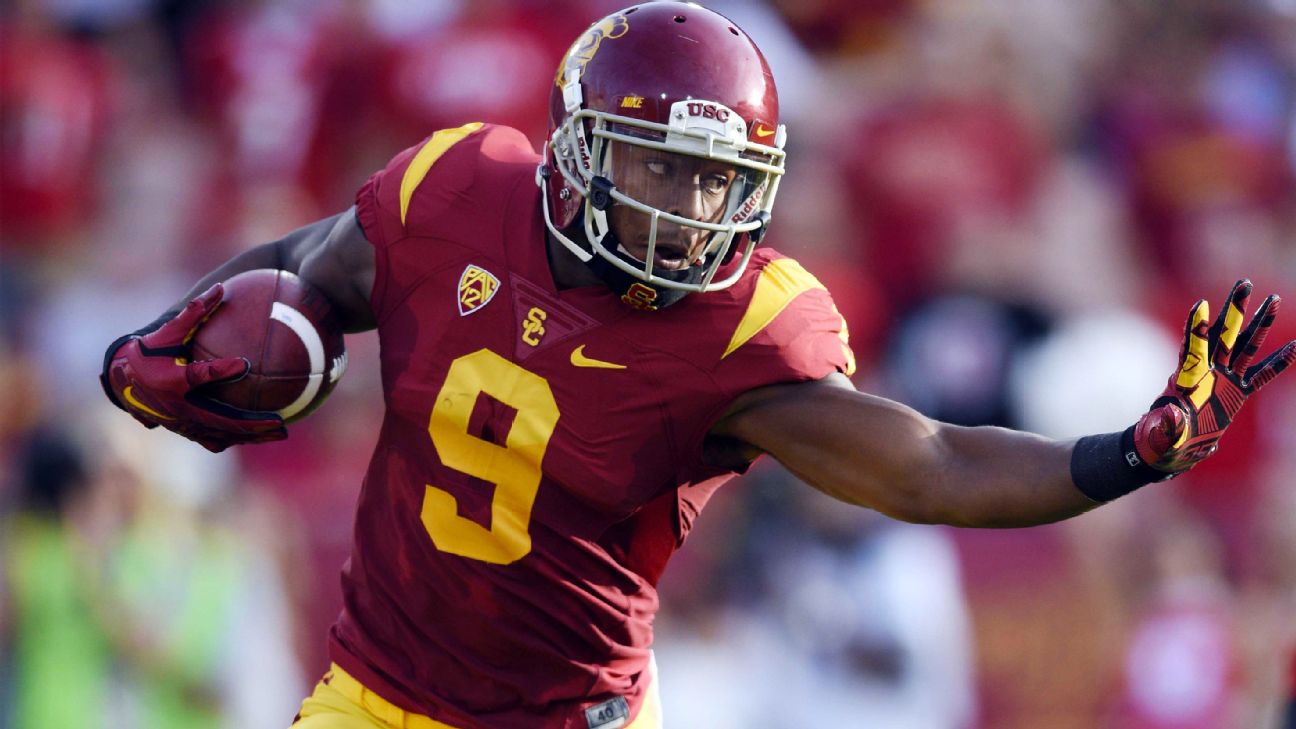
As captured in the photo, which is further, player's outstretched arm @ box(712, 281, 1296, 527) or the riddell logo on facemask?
the riddell logo on facemask

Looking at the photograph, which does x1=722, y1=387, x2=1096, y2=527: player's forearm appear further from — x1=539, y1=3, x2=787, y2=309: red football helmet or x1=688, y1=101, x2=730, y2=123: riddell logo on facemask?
x1=688, y1=101, x2=730, y2=123: riddell logo on facemask

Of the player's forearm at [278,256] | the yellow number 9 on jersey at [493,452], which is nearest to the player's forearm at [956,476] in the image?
the yellow number 9 on jersey at [493,452]

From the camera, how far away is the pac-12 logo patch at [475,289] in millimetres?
3330

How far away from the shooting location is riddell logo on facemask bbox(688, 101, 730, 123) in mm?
3158

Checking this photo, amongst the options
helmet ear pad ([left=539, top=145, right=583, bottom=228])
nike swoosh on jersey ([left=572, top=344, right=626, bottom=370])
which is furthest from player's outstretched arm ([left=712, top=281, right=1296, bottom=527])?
helmet ear pad ([left=539, top=145, right=583, bottom=228])

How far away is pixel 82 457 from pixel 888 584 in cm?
284

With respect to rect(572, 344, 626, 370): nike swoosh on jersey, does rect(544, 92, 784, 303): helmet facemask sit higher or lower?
higher

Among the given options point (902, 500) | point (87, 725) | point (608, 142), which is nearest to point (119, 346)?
point (608, 142)

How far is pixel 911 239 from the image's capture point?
21.0 ft

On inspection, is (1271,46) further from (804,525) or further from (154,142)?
(154,142)

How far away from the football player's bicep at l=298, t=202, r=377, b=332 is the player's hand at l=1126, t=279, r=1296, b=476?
5.16ft

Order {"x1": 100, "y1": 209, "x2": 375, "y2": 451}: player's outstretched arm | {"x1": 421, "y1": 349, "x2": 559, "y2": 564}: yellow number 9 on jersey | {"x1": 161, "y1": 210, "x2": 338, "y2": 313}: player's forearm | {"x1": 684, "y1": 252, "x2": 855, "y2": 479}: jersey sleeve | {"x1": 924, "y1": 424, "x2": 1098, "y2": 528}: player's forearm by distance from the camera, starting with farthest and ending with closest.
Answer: {"x1": 161, "y1": 210, "x2": 338, "y2": 313}: player's forearm < {"x1": 100, "y1": 209, "x2": 375, "y2": 451}: player's outstretched arm < {"x1": 421, "y1": 349, "x2": 559, "y2": 564}: yellow number 9 on jersey < {"x1": 684, "y1": 252, "x2": 855, "y2": 479}: jersey sleeve < {"x1": 924, "y1": 424, "x2": 1098, "y2": 528}: player's forearm

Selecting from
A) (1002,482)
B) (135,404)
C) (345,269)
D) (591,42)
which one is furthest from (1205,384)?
(135,404)

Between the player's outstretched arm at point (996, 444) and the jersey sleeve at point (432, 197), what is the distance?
681 millimetres
